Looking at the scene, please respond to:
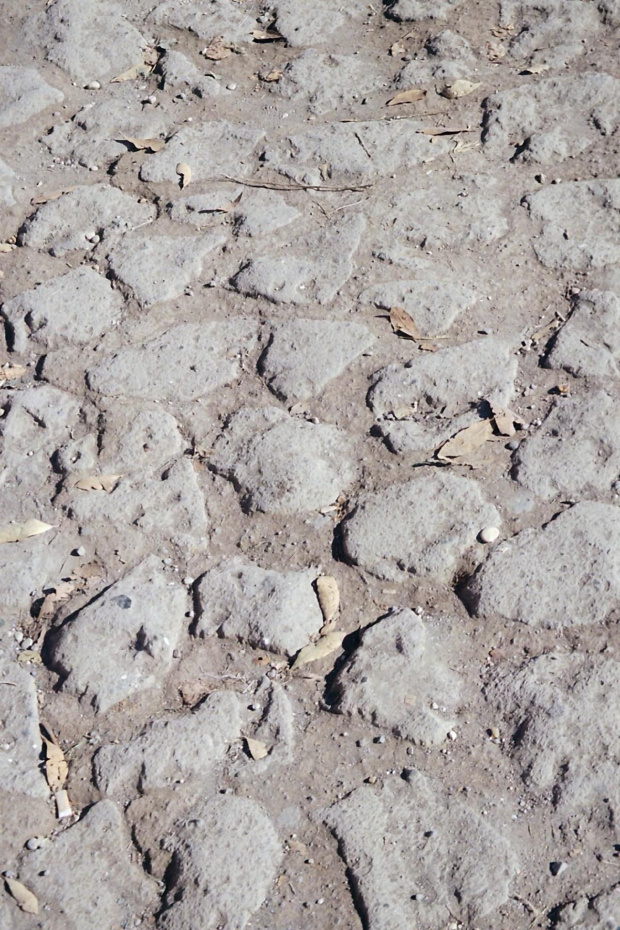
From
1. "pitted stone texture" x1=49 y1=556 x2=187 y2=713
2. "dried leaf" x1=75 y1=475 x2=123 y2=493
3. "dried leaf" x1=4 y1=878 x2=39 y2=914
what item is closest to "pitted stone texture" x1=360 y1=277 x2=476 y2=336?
"dried leaf" x1=75 y1=475 x2=123 y2=493

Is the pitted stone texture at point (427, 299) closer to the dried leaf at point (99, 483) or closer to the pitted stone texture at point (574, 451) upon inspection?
the pitted stone texture at point (574, 451)

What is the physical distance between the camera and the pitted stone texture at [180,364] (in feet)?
8.88

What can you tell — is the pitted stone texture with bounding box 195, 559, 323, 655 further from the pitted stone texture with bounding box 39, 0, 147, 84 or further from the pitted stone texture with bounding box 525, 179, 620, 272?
the pitted stone texture with bounding box 39, 0, 147, 84

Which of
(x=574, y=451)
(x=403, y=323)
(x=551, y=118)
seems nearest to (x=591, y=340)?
(x=574, y=451)

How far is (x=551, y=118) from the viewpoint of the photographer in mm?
3234

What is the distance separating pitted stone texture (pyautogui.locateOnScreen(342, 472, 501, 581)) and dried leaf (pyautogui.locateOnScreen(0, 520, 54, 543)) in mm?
734

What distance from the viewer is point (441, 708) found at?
207 cm

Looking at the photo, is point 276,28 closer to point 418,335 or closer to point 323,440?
point 418,335

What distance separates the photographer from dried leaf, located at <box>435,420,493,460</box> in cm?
245

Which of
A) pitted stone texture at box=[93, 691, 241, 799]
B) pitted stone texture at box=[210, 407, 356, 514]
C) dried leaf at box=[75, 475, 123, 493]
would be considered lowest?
pitted stone texture at box=[93, 691, 241, 799]

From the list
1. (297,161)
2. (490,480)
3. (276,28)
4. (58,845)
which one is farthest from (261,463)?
(276,28)

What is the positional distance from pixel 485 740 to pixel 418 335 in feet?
3.74

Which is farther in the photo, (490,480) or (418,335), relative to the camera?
(418,335)

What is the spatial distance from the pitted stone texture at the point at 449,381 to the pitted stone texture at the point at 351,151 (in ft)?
2.68
